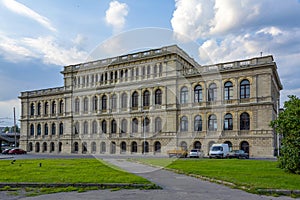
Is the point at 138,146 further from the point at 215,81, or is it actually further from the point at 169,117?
the point at 215,81

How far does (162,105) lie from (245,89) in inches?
657

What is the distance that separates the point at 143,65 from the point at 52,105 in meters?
31.7

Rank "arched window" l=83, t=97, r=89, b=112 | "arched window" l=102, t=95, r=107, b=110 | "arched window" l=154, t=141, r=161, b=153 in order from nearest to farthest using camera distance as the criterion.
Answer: "arched window" l=154, t=141, r=161, b=153, "arched window" l=102, t=95, r=107, b=110, "arched window" l=83, t=97, r=89, b=112

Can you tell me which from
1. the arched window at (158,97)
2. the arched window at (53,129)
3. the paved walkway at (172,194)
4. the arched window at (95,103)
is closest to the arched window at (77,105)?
the arched window at (95,103)

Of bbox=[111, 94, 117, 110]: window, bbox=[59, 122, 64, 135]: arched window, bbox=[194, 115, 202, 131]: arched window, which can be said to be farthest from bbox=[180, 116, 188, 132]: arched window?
bbox=[59, 122, 64, 135]: arched window

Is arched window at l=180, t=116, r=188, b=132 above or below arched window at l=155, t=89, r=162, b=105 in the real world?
below

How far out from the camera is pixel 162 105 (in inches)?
2655

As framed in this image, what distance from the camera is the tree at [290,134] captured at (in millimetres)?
22875

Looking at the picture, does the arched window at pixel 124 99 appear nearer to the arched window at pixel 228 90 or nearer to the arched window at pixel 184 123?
the arched window at pixel 184 123

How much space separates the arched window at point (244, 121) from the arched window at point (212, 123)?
15.7 ft

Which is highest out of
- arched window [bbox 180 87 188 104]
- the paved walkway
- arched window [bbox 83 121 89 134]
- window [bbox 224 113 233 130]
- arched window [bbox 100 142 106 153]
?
arched window [bbox 180 87 188 104]

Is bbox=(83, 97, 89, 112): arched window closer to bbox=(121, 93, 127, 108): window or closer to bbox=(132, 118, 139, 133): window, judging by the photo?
bbox=(121, 93, 127, 108): window

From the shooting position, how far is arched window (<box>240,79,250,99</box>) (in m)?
58.7

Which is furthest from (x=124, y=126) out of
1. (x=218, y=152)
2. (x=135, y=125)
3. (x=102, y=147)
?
(x=218, y=152)
